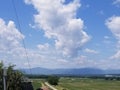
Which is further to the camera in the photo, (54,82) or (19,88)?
(54,82)

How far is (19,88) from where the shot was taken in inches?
1618

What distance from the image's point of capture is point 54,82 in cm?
13138

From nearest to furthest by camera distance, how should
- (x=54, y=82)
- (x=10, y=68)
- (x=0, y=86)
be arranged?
(x=0, y=86) → (x=10, y=68) → (x=54, y=82)

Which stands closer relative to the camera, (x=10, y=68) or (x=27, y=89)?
(x=10, y=68)

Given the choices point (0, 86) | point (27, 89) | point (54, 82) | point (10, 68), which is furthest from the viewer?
point (54, 82)

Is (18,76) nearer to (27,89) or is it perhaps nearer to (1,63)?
(1,63)

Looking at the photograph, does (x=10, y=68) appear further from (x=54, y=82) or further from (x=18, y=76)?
(x=54, y=82)

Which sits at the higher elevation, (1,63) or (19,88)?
(1,63)

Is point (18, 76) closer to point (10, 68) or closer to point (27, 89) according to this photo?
point (10, 68)

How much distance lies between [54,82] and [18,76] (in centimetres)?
9060

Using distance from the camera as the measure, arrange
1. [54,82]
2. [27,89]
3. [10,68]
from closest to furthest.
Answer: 1. [10,68]
2. [27,89]
3. [54,82]

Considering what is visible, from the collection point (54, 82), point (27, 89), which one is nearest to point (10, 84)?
point (27, 89)

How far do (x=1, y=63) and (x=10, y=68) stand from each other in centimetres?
142

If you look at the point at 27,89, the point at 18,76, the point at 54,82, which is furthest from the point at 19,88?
the point at 54,82
